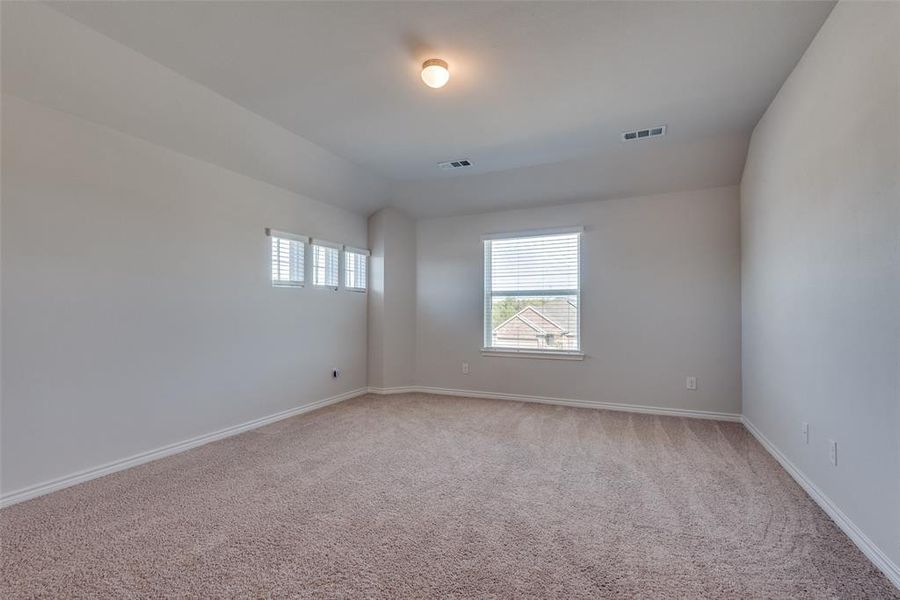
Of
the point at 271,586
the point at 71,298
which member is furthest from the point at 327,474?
the point at 71,298

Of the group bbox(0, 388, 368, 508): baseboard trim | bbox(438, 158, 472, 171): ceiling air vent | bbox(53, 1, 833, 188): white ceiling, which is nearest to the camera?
bbox(53, 1, 833, 188): white ceiling

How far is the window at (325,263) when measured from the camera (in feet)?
14.8

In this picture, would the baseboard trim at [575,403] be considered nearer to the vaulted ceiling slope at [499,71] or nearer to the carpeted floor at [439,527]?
the carpeted floor at [439,527]

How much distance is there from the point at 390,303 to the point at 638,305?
2.93 meters

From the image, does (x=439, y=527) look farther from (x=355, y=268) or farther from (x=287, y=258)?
(x=355, y=268)

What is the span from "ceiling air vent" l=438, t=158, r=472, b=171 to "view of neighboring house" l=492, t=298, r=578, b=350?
180 cm

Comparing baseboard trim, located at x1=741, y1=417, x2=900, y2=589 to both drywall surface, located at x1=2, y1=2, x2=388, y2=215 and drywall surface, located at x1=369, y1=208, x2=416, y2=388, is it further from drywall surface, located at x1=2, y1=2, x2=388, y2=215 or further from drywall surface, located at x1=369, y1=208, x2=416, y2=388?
drywall surface, located at x1=2, y1=2, x2=388, y2=215

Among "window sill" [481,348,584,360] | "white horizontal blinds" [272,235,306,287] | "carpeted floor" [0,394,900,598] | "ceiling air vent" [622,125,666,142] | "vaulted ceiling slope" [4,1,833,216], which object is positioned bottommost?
"carpeted floor" [0,394,900,598]

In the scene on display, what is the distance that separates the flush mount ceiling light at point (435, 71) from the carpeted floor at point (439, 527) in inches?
98.7

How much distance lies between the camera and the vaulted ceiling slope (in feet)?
6.89

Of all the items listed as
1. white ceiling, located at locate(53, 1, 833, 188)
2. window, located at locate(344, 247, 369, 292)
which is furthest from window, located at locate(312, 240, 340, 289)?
white ceiling, located at locate(53, 1, 833, 188)

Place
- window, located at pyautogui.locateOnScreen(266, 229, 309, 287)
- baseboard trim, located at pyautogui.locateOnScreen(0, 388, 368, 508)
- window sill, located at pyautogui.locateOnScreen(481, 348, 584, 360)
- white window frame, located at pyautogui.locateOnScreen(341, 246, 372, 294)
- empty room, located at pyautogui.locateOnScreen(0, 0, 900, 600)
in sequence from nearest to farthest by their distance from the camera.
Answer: empty room, located at pyautogui.locateOnScreen(0, 0, 900, 600), baseboard trim, located at pyautogui.locateOnScreen(0, 388, 368, 508), window, located at pyautogui.locateOnScreen(266, 229, 309, 287), window sill, located at pyautogui.locateOnScreen(481, 348, 584, 360), white window frame, located at pyautogui.locateOnScreen(341, 246, 372, 294)

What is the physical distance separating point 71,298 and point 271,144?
72.5 inches

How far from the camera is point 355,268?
5.12 metres
